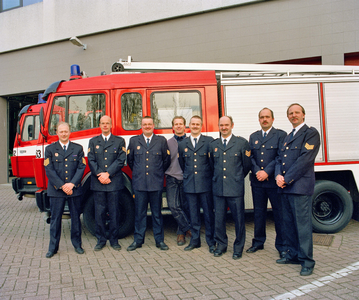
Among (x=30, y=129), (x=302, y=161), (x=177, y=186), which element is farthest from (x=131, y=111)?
(x=30, y=129)

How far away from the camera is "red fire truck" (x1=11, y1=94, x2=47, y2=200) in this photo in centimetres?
775

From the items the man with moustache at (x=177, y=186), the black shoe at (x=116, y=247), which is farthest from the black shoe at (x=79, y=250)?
the man with moustache at (x=177, y=186)

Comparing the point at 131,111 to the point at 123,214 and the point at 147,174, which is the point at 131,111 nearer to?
the point at 147,174

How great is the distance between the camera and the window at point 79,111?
16.6 feet

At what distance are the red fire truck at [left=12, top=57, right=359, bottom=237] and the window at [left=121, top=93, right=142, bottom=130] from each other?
2cm

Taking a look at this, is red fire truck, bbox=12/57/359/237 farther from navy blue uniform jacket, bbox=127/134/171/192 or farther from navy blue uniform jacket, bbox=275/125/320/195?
navy blue uniform jacket, bbox=275/125/320/195

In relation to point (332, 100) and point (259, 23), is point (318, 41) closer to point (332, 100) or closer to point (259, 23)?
point (259, 23)

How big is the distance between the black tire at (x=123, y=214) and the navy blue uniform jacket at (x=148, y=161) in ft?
1.67

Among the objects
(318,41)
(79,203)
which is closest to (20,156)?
(79,203)

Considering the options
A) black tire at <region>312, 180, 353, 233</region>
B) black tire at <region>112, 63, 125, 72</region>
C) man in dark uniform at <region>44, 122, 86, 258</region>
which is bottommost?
black tire at <region>312, 180, 353, 233</region>

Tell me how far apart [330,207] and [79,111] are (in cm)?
463

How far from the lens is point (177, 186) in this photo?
15.5ft

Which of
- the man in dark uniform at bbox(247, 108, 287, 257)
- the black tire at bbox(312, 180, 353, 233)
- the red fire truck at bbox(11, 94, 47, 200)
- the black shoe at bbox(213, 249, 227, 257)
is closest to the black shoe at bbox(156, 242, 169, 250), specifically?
the black shoe at bbox(213, 249, 227, 257)

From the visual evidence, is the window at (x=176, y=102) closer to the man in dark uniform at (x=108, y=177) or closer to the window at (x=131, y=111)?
the window at (x=131, y=111)
